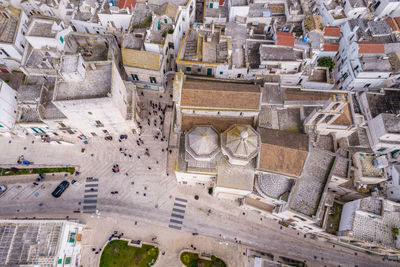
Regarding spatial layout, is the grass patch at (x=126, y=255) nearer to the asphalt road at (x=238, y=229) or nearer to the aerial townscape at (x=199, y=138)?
the aerial townscape at (x=199, y=138)

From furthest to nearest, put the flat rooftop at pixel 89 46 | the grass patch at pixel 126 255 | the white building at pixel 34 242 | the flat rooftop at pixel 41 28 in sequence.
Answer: the flat rooftop at pixel 89 46
the flat rooftop at pixel 41 28
the grass patch at pixel 126 255
the white building at pixel 34 242

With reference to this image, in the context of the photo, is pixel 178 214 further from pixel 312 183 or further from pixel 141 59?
pixel 141 59

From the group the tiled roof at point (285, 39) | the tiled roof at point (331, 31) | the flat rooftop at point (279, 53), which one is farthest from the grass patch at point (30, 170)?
the tiled roof at point (331, 31)

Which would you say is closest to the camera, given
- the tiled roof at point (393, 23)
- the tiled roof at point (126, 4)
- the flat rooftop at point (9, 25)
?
the flat rooftop at point (9, 25)

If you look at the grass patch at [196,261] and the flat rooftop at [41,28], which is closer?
the grass patch at [196,261]

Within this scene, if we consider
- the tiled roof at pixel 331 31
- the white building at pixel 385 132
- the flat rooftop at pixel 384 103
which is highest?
the tiled roof at pixel 331 31

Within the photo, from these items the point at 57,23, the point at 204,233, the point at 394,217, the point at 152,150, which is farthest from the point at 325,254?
the point at 57,23

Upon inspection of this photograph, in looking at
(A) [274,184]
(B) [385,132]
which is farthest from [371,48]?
(A) [274,184]
